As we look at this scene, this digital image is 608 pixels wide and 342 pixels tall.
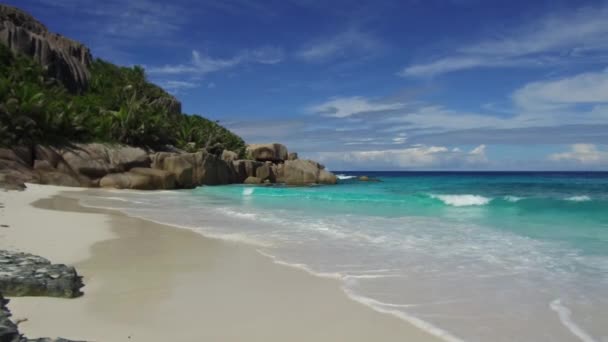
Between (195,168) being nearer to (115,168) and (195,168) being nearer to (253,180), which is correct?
(115,168)

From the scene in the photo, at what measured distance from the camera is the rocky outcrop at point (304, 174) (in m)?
45.5

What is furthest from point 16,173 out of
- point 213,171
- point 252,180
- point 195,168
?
point 252,180

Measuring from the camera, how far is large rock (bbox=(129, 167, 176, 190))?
1203 inches

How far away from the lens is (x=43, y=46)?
42.9 meters

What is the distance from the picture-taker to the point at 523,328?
14.3 feet

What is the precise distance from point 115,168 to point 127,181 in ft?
6.30

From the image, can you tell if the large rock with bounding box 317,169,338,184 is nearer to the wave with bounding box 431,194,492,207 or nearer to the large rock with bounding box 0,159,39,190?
the wave with bounding box 431,194,492,207

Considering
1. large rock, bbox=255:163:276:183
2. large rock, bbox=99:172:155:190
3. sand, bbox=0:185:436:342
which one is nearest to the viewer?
sand, bbox=0:185:436:342

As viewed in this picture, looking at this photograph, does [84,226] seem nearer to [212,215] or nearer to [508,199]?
[212,215]

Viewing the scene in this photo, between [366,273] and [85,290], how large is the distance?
3.68 m

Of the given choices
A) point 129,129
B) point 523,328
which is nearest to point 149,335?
point 523,328

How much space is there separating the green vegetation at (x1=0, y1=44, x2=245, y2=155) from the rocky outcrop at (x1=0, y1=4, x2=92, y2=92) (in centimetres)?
190

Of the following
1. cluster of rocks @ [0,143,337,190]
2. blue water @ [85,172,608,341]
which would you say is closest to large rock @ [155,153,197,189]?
cluster of rocks @ [0,143,337,190]

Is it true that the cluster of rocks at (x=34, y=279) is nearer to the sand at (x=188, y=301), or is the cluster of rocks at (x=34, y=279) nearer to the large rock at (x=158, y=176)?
the sand at (x=188, y=301)
